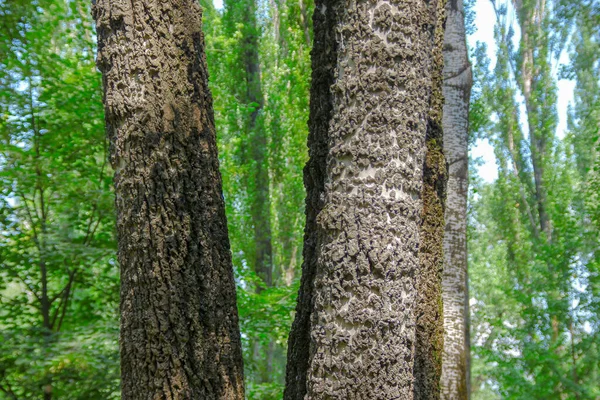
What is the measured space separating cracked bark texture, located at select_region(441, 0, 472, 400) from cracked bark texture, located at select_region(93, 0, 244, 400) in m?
3.25

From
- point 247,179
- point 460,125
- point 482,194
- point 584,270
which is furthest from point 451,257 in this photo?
point 482,194

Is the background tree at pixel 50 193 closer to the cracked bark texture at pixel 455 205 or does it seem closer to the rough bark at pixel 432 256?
the cracked bark texture at pixel 455 205

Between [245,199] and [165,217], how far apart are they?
12.6 metres

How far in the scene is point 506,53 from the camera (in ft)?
74.2

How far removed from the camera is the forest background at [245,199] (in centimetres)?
633

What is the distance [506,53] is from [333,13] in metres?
22.4

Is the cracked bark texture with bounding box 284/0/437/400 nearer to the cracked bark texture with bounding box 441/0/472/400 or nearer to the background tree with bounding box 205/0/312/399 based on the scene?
the cracked bark texture with bounding box 441/0/472/400

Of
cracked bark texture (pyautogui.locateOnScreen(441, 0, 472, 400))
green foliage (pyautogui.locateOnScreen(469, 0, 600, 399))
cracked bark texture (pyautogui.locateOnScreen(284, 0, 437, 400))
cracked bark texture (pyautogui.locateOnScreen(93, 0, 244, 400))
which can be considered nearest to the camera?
cracked bark texture (pyautogui.locateOnScreen(284, 0, 437, 400))

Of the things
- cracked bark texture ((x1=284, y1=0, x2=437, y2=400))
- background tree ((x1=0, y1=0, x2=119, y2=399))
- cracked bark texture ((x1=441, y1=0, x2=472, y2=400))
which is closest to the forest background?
background tree ((x1=0, y1=0, x2=119, y2=399))

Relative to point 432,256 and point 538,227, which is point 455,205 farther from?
point 538,227

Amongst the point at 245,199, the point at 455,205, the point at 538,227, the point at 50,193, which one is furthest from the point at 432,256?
the point at 538,227

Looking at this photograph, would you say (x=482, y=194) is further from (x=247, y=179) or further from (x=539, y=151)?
(x=247, y=179)

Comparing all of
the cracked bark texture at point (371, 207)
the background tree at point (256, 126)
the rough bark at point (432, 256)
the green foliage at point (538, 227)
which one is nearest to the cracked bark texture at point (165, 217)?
the cracked bark texture at point (371, 207)

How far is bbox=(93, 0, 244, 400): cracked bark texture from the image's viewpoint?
2.38m
